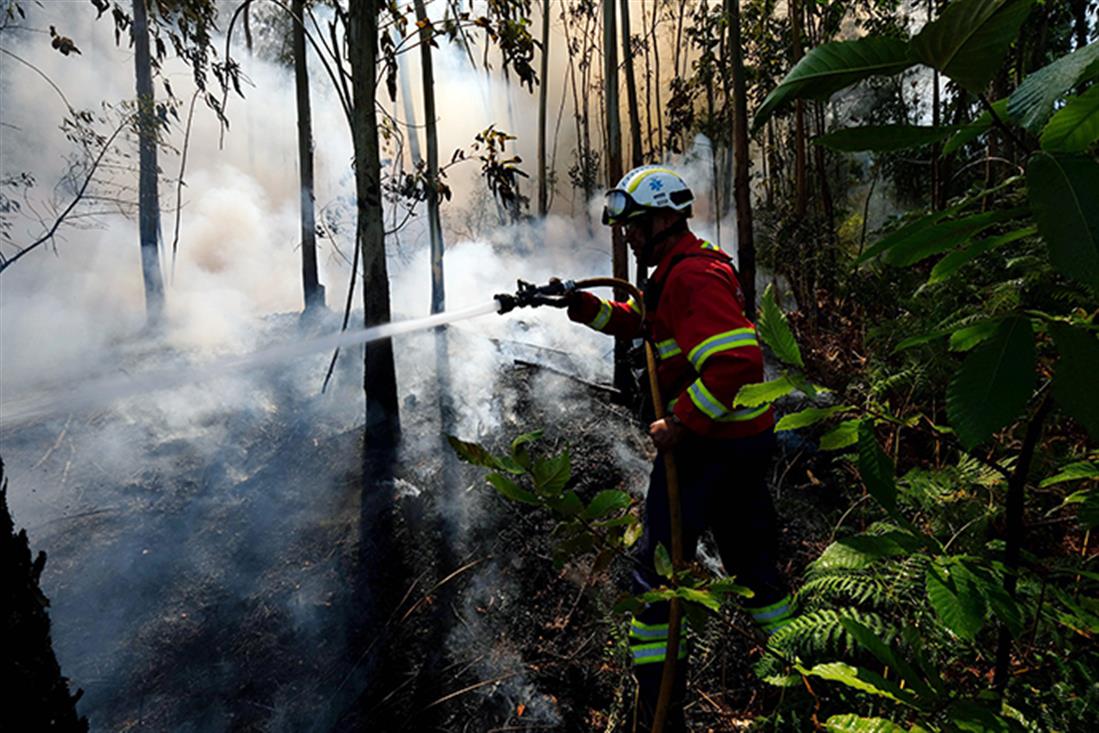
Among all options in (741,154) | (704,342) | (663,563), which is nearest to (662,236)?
(704,342)

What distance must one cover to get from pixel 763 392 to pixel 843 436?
18 cm

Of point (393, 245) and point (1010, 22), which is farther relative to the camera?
point (393, 245)

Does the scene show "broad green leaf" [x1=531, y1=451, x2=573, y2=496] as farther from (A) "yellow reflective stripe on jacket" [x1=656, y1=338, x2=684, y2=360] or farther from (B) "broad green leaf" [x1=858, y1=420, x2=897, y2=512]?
(A) "yellow reflective stripe on jacket" [x1=656, y1=338, x2=684, y2=360]

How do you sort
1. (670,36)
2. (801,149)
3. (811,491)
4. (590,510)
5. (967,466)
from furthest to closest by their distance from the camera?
(670,36) → (801,149) → (811,491) → (967,466) → (590,510)

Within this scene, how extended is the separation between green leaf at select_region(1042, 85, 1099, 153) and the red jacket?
1.49m

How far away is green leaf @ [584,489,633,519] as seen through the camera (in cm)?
98

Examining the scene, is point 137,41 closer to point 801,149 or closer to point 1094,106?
point 801,149

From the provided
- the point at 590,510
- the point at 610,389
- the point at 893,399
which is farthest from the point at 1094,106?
the point at 610,389

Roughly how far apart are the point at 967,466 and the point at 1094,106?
2416mm

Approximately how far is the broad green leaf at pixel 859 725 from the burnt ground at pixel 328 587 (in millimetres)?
1754

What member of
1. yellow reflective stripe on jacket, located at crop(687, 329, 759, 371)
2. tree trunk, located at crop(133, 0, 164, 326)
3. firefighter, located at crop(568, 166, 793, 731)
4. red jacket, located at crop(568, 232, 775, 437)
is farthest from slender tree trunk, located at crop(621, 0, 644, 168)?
tree trunk, located at crop(133, 0, 164, 326)

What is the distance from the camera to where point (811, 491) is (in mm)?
4270

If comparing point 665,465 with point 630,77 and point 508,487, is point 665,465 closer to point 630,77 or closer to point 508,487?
point 508,487

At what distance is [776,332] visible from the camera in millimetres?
917
